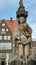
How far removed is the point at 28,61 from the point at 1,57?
26.4m

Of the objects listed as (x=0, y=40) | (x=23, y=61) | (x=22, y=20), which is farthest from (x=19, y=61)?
(x=0, y=40)

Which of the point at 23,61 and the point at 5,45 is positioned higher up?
the point at 5,45

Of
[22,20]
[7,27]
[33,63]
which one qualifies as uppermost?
[7,27]

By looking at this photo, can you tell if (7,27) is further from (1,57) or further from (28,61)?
(28,61)

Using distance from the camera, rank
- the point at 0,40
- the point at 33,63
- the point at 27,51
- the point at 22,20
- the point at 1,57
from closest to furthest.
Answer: the point at 33,63, the point at 27,51, the point at 22,20, the point at 1,57, the point at 0,40

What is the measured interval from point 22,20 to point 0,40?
27.4 m

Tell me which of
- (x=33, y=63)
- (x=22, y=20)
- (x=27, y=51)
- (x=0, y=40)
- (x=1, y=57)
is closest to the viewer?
(x=33, y=63)

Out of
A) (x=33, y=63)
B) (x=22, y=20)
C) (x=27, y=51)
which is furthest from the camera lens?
(x=22, y=20)

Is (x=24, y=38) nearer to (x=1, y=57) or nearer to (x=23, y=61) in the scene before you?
(x=23, y=61)

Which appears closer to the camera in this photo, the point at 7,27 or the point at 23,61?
the point at 23,61

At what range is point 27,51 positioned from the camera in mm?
10320

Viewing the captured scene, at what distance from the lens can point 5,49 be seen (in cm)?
3797

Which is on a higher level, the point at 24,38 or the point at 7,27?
the point at 7,27

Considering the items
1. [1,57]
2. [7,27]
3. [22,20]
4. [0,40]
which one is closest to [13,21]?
[7,27]
